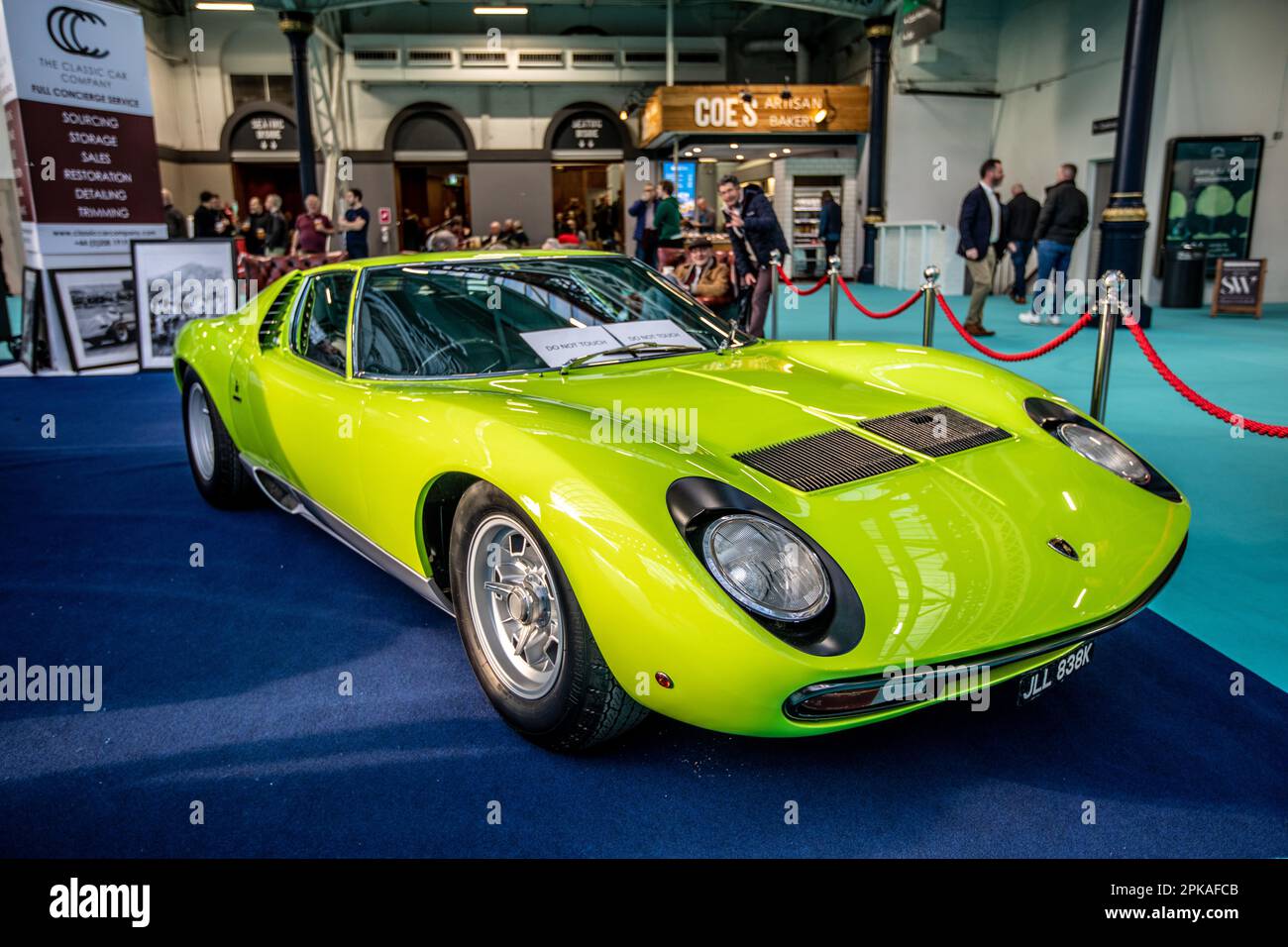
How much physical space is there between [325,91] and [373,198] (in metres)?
2.51

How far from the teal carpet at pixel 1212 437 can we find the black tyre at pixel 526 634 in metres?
1.92

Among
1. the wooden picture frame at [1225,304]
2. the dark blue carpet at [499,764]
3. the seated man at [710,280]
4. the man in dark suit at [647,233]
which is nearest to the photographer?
the dark blue carpet at [499,764]

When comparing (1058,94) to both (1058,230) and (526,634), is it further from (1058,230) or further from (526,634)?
(526,634)

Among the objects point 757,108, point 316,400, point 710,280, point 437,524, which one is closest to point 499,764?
point 437,524

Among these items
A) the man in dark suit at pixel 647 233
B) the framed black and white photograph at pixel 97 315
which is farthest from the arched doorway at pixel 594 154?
the framed black and white photograph at pixel 97 315

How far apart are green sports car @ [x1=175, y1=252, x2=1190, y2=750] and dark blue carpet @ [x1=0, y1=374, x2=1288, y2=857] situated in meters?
0.21

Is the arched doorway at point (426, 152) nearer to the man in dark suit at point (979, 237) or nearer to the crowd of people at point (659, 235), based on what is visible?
the crowd of people at point (659, 235)

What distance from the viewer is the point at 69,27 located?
303 inches

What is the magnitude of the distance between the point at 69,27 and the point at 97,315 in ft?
8.11

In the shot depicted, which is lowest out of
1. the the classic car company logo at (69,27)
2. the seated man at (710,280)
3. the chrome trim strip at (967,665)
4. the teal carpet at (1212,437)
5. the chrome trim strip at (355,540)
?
the teal carpet at (1212,437)

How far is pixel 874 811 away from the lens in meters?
1.93

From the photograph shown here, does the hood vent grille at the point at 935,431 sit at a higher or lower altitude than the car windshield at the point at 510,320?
lower

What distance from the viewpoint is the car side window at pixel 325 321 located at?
299cm

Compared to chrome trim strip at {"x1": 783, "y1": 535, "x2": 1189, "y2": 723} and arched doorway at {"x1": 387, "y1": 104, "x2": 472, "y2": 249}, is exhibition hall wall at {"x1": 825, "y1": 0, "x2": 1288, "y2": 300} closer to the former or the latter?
arched doorway at {"x1": 387, "y1": 104, "x2": 472, "y2": 249}
